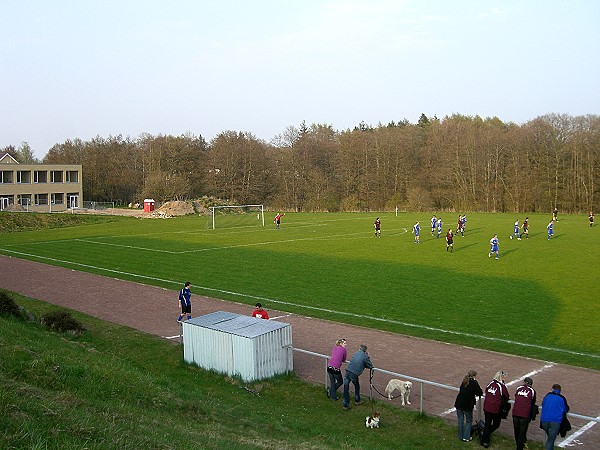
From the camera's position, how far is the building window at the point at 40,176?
82731 mm

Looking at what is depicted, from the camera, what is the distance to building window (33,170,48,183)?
82731 millimetres

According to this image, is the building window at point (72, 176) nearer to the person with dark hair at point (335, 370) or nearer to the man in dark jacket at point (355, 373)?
the person with dark hair at point (335, 370)

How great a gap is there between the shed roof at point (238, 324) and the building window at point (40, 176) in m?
74.8

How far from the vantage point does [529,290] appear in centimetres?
2505

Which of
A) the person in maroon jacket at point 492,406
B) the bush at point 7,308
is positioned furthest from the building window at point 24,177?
the person in maroon jacket at point 492,406

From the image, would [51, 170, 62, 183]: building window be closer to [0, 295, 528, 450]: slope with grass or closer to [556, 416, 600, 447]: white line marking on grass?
[0, 295, 528, 450]: slope with grass

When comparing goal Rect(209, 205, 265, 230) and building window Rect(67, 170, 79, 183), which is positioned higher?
building window Rect(67, 170, 79, 183)

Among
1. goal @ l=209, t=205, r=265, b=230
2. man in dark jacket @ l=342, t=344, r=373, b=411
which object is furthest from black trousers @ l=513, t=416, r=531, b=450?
goal @ l=209, t=205, r=265, b=230

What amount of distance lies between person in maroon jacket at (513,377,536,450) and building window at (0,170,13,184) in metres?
81.0

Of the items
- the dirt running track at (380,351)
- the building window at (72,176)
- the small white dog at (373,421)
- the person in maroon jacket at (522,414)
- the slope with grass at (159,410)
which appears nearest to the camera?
the slope with grass at (159,410)

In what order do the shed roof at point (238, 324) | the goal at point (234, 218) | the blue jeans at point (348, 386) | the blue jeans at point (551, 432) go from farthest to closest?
the goal at point (234, 218) → the shed roof at point (238, 324) → the blue jeans at point (348, 386) → the blue jeans at point (551, 432)

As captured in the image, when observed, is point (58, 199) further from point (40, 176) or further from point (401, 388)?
point (401, 388)

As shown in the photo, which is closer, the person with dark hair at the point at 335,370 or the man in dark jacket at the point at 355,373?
the man in dark jacket at the point at 355,373

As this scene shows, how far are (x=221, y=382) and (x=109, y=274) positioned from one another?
18.1 m
